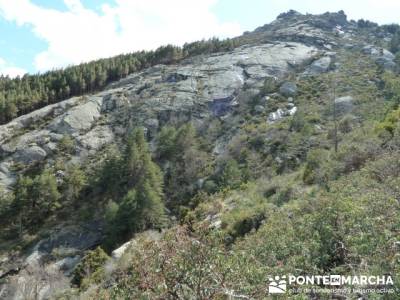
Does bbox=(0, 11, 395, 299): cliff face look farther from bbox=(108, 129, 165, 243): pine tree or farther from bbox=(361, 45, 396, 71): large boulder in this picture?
bbox=(108, 129, 165, 243): pine tree

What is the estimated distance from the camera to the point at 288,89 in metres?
65.8

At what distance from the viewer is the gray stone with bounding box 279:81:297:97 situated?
6488 centimetres

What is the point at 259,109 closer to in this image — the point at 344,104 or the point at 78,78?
the point at 344,104

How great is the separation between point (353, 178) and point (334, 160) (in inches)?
291

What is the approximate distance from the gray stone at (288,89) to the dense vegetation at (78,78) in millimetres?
30072

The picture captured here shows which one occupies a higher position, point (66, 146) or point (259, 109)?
point (259, 109)

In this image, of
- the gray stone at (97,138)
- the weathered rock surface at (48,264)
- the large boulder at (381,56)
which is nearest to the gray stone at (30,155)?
the gray stone at (97,138)

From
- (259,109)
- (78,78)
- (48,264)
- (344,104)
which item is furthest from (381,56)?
(48,264)

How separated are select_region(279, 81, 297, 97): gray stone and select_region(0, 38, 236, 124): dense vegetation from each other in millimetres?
30072

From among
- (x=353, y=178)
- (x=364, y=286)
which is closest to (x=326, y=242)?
(x=364, y=286)

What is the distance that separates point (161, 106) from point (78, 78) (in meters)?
28.3

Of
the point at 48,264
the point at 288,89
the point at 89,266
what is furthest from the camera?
the point at 288,89

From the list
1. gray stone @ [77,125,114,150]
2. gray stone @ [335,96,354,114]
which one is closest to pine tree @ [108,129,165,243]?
gray stone @ [77,125,114,150]

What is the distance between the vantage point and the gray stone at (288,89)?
213 feet
